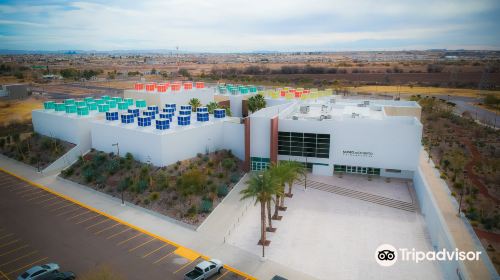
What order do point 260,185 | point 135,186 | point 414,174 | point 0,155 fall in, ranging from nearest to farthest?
1. point 260,185
2. point 135,186
3. point 414,174
4. point 0,155

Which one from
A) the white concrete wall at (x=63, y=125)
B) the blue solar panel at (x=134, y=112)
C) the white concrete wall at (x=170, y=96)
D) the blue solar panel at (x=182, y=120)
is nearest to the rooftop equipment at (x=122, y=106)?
the white concrete wall at (x=63, y=125)

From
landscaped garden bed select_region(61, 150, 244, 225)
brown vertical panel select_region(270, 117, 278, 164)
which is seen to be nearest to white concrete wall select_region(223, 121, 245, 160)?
landscaped garden bed select_region(61, 150, 244, 225)

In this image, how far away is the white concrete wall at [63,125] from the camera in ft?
173

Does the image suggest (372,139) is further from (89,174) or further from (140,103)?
(140,103)

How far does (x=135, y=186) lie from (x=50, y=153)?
21.2 m

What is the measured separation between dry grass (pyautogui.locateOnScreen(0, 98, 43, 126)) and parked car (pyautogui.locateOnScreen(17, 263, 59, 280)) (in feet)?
196

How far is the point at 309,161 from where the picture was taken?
47938 mm

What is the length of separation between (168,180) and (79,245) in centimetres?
1294

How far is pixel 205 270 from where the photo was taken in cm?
2608

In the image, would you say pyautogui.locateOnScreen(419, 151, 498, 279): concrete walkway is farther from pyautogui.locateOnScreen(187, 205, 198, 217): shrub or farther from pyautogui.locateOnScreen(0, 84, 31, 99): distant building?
pyautogui.locateOnScreen(0, 84, 31, 99): distant building

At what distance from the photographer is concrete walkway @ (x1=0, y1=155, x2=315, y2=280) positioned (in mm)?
28234

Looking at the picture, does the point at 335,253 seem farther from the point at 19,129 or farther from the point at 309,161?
the point at 19,129

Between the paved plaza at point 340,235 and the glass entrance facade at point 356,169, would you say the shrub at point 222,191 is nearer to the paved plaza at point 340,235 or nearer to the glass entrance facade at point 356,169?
the paved plaza at point 340,235

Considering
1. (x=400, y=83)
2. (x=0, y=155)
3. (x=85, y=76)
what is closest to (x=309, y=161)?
(x=0, y=155)
